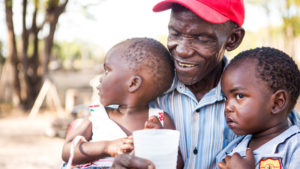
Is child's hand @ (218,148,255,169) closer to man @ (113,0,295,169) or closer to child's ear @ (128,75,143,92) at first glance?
man @ (113,0,295,169)

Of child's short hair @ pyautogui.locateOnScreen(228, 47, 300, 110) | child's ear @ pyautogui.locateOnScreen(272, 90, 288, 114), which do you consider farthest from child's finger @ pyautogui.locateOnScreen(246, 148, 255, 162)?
child's short hair @ pyautogui.locateOnScreen(228, 47, 300, 110)

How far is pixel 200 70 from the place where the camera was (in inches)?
83.4

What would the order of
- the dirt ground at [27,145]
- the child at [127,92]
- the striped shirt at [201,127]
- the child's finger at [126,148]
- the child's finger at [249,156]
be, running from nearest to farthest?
the child's finger at [126,148], the child's finger at [249,156], the child at [127,92], the striped shirt at [201,127], the dirt ground at [27,145]

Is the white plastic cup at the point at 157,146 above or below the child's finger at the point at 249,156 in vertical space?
above

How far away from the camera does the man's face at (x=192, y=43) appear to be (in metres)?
2.07

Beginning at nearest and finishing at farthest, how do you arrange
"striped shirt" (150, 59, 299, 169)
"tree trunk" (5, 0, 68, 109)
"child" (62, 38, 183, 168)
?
"child" (62, 38, 183, 168), "striped shirt" (150, 59, 299, 169), "tree trunk" (5, 0, 68, 109)

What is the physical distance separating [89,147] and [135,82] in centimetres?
50

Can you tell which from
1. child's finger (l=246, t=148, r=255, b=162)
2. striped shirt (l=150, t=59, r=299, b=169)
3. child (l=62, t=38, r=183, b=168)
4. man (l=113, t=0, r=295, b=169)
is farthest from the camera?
striped shirt (l=150, t=59, r=299, b=169)

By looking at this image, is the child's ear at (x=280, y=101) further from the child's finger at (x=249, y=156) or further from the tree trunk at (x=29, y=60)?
the tree trunk at (x=29, y=60)

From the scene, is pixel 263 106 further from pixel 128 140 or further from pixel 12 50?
pixel 12 50

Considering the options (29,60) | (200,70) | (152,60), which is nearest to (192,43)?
(200,70)

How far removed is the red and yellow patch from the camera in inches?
67.1

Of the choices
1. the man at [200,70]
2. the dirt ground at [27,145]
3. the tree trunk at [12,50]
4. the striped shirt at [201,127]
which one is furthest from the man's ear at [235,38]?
the tree trunk at [12,50]

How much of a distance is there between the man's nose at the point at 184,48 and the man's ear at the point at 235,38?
0.38 metres
